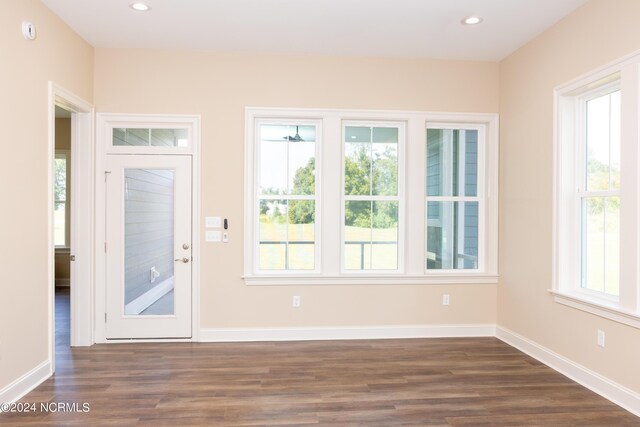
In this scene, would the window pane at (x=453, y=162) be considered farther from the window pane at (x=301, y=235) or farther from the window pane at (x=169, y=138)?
the window pane at (x=169, y=138)

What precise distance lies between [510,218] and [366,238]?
1496 mm

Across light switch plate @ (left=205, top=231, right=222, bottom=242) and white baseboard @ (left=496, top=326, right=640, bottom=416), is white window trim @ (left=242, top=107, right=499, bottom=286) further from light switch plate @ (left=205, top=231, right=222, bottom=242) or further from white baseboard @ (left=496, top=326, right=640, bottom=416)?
white baseboard @ (left=496, top=326, right=640, bottom=416)

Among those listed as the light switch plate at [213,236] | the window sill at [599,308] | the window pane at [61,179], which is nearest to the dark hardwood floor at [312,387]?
the window sill at [599,308]

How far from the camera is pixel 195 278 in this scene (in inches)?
167

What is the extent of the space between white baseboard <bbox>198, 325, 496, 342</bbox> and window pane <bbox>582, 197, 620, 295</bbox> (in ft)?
4.59

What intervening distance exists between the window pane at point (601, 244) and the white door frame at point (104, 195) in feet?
11.6

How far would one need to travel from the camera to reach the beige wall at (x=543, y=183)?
2951 mm

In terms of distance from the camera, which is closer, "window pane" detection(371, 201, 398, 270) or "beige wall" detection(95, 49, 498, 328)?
"beige wall" detection(95, 49, 498, 328)

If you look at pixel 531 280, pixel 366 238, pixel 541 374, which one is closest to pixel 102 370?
pixel 366 238

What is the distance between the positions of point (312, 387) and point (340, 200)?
1941 mm

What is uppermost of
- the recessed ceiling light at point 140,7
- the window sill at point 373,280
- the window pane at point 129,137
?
the recessed ceiling light at point 140,7

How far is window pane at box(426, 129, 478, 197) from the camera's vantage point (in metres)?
4.54

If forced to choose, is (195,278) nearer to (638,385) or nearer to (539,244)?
(539,244)

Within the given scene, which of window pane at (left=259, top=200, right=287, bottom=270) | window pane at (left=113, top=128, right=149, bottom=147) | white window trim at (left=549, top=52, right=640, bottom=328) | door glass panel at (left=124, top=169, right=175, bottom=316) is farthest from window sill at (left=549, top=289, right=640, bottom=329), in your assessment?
window pane at (left=113, top=128, right=149, bottom=147)
